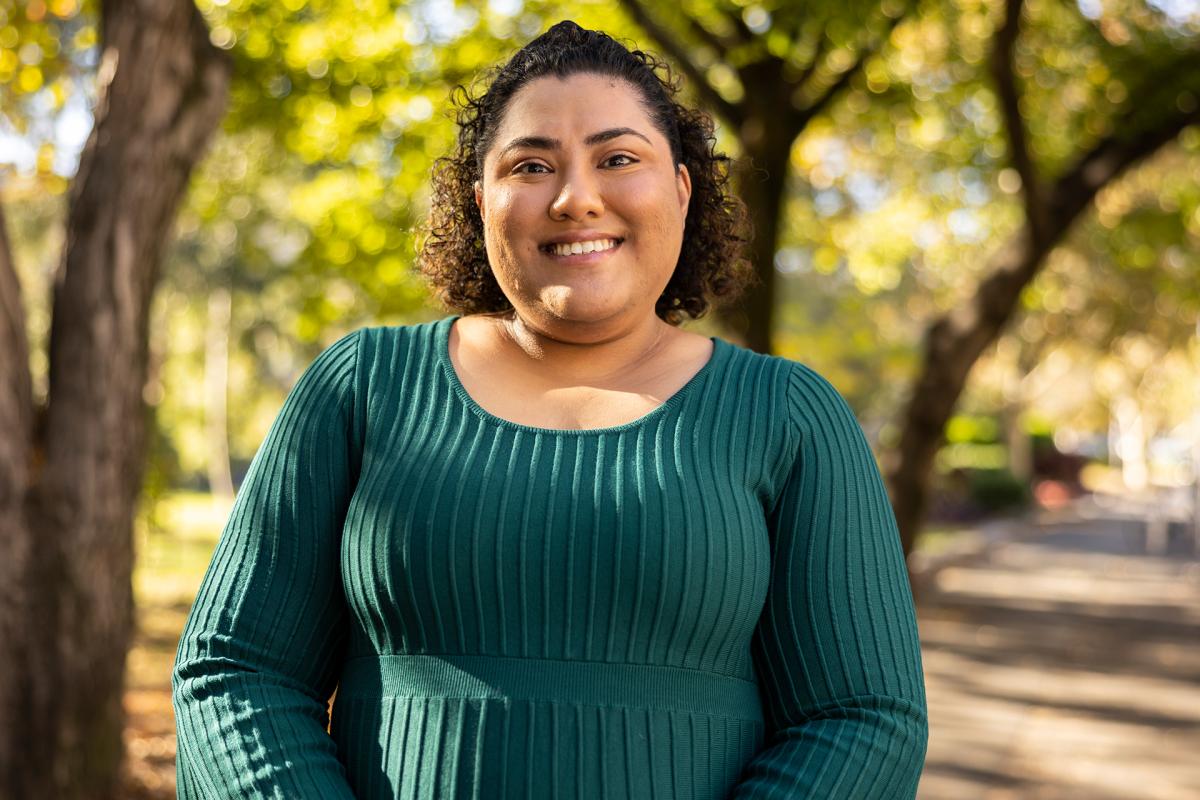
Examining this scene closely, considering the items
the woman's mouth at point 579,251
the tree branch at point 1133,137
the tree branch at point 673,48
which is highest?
the tree branch at point 673,48

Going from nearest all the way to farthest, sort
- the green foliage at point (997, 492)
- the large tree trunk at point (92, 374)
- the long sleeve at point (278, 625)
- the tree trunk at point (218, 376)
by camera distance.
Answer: the long sleeve at point (278, 625) < the large tree trunk at point (92, 374) < the green foliage at point (997, 492) < the tree trunk at point (218, 376)

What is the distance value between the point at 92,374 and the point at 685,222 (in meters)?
3.57

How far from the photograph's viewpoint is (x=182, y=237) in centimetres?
2925

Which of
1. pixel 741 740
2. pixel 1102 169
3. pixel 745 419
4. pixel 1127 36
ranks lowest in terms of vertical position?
pixel 741 740

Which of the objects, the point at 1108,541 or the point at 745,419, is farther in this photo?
the point at 1108,541

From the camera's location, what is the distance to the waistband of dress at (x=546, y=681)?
1.74 metres

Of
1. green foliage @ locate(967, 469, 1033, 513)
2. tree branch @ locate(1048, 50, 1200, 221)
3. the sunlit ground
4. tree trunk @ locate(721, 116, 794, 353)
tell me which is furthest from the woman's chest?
green foliage @ locate(967, 469, 1033, 513)

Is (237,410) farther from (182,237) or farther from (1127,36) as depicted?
(1127,36)

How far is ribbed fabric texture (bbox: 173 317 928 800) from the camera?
174cm

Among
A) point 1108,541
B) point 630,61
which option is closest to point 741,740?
point 630,61

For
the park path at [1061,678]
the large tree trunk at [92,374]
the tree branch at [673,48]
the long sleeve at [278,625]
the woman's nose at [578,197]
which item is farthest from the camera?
the tree branch at [673,48]

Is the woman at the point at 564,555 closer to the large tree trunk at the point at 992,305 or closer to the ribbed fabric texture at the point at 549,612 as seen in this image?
Answer: the ribbed fabric texture at the point at 549,612

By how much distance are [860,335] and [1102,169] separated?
4702 millimetres

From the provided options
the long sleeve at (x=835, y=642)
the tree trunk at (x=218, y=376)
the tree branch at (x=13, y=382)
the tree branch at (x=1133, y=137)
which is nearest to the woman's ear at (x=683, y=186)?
the long sleeve at (x=835, y=642)
